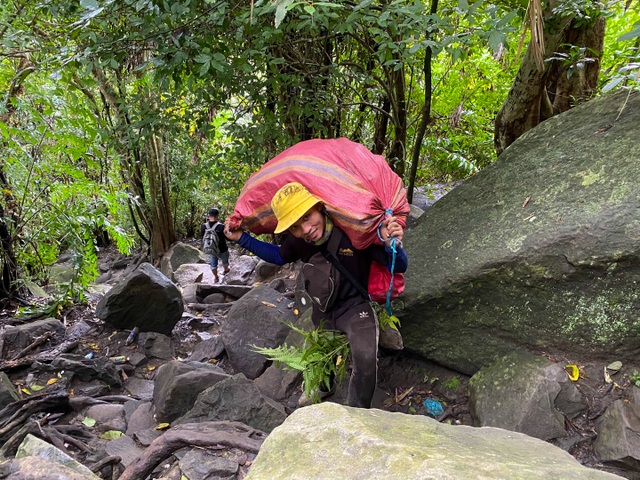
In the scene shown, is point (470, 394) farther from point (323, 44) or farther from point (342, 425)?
point (323, 44)

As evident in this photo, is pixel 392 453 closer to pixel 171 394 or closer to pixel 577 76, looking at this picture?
pixel 171 394

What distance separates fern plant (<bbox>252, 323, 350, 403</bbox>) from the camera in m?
3.10

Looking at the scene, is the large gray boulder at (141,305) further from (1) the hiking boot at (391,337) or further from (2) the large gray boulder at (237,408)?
(1) the hiking boot at (391,337)

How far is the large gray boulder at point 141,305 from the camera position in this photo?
525 centimetres

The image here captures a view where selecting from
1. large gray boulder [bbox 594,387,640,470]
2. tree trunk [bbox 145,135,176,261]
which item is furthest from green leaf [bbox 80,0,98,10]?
tree trunk [bbox 145,135,176,261]

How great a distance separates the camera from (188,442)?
2.49 metres

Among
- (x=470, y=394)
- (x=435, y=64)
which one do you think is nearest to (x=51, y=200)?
(x=470, y=394)

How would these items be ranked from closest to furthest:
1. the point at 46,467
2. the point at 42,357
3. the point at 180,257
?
the point at 46,467 < the point at 42,357 < the point at 180,257

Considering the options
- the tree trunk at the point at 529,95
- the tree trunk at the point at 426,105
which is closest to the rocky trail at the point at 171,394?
the tree trunk at the point at 426,105

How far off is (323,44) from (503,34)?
2.71 m

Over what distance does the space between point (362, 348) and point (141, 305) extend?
11.0ft

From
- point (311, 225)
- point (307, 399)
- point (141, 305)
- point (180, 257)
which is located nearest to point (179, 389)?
point (307, 399)

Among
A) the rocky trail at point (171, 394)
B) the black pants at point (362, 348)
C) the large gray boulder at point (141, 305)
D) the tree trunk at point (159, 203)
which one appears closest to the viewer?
the rocky trail at point (171, 394)

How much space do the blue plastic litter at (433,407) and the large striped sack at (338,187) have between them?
55.1 inches
